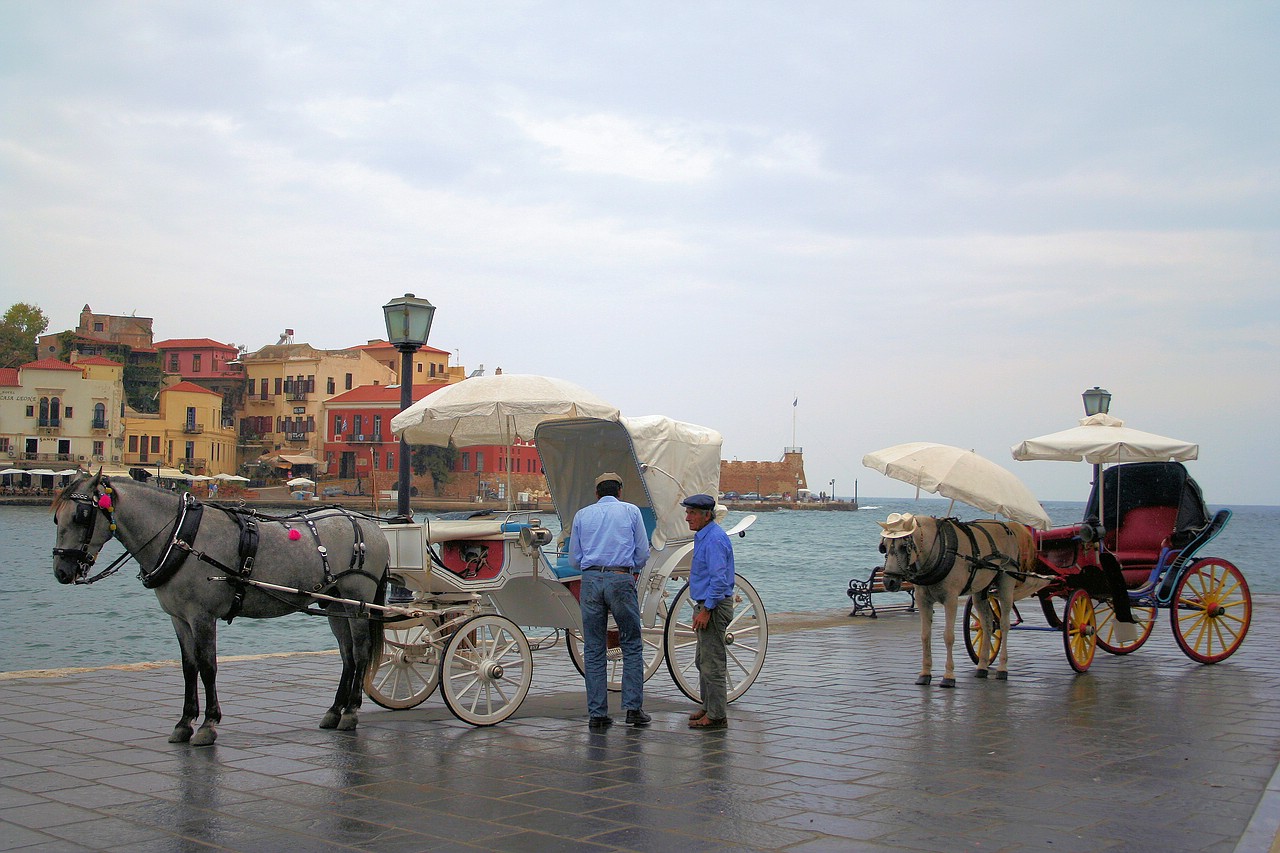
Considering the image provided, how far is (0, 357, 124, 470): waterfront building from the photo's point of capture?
8150 cm

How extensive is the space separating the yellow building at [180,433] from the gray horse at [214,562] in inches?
3245

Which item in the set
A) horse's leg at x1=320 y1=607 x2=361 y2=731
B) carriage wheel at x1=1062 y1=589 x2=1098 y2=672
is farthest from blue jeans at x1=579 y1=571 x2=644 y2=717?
carriage wheel at x1=1062 y1=589 x2=1098 y2=672

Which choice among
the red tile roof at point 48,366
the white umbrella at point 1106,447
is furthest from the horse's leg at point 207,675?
the red tile roof at point 48,366

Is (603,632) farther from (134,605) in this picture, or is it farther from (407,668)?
(134,605)

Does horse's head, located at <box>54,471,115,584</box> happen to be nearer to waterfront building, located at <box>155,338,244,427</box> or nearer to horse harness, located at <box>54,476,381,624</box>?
horse harness, located at <box>54,476,381,624</box>

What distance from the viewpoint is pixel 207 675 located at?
737 cm

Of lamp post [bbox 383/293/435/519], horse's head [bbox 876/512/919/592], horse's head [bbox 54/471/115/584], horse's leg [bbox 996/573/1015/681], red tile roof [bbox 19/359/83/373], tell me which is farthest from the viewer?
red tile roof [bbox 19/359/83/373]

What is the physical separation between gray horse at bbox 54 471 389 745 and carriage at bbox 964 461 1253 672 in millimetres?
5800

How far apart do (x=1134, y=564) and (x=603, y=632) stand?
6.00 meters

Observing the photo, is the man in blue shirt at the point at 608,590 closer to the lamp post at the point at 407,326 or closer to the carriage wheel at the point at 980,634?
the lamp post at the point at 407,326

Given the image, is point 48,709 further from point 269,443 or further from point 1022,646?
point 269,443

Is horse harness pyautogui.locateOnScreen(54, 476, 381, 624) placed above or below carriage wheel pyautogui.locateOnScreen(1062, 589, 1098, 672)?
above

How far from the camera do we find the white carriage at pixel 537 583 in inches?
332

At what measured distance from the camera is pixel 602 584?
822 cm
